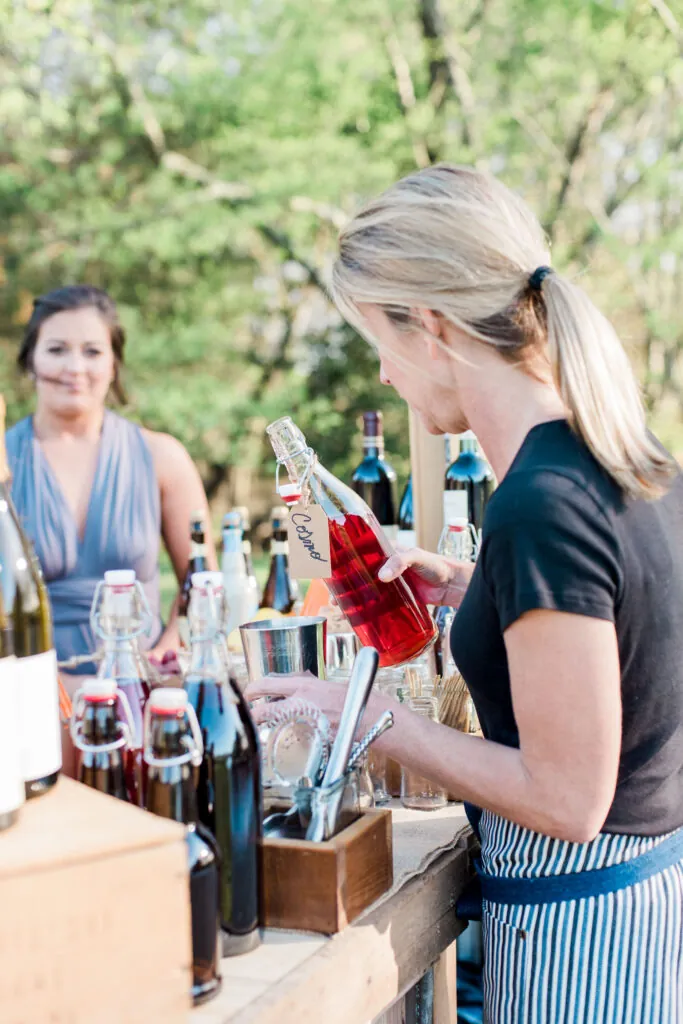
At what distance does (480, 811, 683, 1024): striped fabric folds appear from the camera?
1.02m

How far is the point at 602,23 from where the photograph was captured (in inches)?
240

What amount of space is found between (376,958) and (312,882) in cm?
11

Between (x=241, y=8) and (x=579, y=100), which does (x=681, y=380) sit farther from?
(x=241, y=8)

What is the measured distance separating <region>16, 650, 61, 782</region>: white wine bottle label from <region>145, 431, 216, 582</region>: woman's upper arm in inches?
70.4

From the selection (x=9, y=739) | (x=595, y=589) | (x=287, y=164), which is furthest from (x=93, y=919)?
(x=287, y=164)

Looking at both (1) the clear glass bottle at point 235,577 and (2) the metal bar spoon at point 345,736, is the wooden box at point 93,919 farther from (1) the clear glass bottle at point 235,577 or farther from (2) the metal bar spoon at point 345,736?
(1) the clear glass bottle at point 235,577

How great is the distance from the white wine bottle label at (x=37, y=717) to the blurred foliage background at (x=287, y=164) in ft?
20.5

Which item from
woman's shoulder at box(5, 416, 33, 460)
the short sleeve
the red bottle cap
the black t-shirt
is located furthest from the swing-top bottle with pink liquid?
woman's shoulder at box(5, 416, 33, 460)

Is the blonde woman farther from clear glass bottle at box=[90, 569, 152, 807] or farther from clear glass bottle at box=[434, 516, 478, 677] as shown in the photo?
clear glass bottle at box=[434, 516, 478, 677]

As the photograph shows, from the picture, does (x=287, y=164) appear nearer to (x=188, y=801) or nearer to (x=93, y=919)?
(x=188, y=801)

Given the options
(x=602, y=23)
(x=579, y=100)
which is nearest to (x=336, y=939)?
(x=602, y=23)

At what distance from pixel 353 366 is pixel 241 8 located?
97.2 inches

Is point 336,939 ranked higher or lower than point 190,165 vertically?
lower

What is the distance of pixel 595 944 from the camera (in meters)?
1.02
